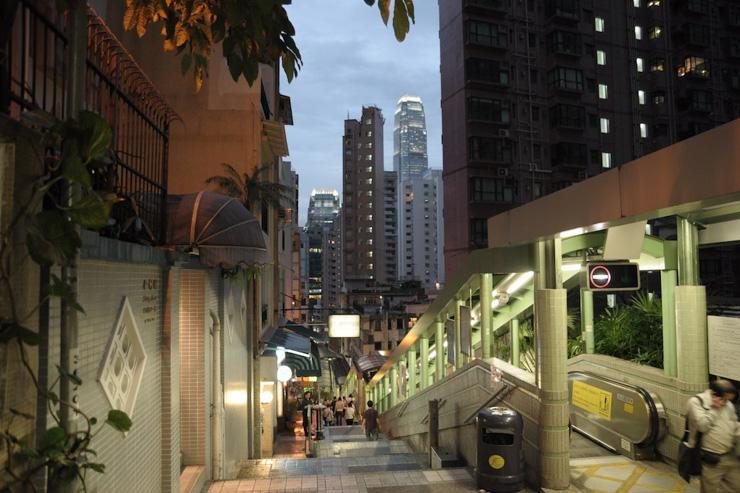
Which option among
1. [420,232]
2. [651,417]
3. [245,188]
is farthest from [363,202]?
[651,417]

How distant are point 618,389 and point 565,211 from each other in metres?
3.89

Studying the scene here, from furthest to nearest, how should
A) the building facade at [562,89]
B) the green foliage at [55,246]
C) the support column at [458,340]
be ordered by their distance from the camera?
1. the building facade at [562,89]
2. the support column at [458,340]
3. the green foliage at [55,246]

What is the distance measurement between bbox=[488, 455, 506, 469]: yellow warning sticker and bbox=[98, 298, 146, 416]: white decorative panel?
178 inches

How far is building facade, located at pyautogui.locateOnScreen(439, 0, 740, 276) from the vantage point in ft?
120

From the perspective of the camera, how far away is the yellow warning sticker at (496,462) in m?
6.94

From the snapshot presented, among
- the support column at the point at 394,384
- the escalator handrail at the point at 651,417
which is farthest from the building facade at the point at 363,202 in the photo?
the escalator handrail at the point at 651,417

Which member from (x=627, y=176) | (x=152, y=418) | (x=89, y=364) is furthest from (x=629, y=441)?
(x=89, y=364)

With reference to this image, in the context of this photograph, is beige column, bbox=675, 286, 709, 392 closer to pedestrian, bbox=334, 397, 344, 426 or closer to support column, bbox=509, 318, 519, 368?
support column, bbox=509, 318, 519, 368

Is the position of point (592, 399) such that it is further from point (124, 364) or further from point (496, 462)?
point (124, 364)

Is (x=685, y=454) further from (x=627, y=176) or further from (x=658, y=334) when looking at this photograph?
(x=658, y=334)

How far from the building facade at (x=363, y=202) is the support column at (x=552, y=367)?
90.0m

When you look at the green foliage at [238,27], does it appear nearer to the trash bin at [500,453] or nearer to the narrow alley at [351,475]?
the trash bin at [500,453]

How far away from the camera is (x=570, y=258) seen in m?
9.62

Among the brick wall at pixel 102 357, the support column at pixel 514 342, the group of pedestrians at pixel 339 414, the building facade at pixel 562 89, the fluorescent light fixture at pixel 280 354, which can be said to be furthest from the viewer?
the building facade at pixel 562 89
